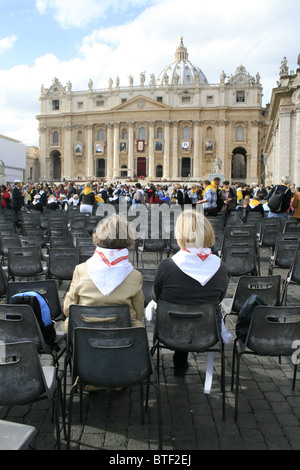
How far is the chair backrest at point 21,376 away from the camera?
2.70 metres

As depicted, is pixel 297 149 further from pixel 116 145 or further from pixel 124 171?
pixel 116 145

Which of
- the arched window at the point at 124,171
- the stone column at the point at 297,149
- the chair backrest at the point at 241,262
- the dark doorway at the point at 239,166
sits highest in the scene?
the dark doorway at the point at 239,166

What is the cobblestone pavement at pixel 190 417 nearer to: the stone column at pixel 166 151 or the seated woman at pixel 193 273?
the seated woman at pixel 193 273

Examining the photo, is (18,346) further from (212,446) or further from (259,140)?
(259,140)

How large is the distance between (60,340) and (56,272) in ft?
8.67

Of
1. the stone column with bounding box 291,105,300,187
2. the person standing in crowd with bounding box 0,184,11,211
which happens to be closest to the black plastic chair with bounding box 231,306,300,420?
the person standing in crowd with bounding box 0,184,11,211

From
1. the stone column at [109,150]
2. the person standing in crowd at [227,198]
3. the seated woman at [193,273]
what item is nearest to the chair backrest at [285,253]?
the seated woman at [193,273]

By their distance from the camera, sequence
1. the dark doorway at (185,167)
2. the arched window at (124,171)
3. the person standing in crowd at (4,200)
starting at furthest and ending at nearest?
1. the dark doorway at (185,167)
2. the arched window at (124,171)
3. the person standing in crowd at (4,200)

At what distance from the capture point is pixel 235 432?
10.5ft

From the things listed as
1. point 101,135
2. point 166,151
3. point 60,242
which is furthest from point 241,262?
point 101,135

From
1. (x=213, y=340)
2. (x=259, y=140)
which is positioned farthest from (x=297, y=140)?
(x=259, y=140)

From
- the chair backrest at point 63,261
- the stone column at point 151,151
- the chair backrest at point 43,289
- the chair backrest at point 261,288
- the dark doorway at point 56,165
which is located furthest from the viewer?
the dark doorway at point 56,165

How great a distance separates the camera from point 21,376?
2.78m

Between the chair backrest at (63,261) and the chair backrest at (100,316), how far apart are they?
10.4ft
